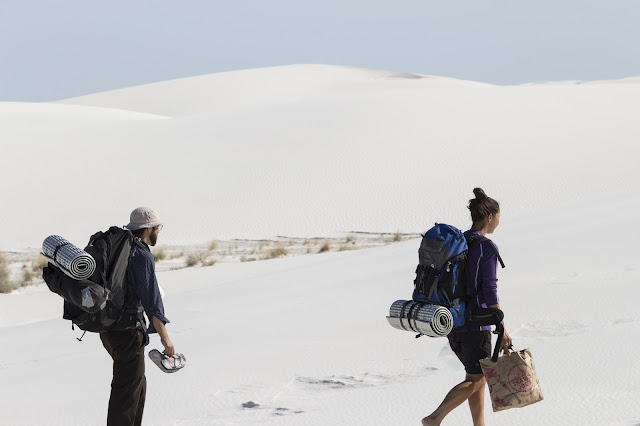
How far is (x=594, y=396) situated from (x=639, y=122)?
82.4 ft

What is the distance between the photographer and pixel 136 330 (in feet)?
15.9

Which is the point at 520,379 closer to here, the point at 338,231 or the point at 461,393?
the point at 461,393

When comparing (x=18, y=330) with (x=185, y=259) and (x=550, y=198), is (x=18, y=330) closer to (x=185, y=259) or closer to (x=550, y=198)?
(x=185, y=259)

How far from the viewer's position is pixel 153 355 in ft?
15.5

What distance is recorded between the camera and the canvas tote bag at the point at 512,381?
14.9 feet

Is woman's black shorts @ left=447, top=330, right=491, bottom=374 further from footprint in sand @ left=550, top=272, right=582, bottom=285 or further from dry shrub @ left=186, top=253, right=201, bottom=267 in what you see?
dry shrub @ left=186, top=253, right=201, bottom=267

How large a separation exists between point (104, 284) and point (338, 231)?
1706 cm

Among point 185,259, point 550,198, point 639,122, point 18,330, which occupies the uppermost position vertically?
point 639,122

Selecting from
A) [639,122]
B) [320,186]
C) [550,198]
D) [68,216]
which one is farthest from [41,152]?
[639,122]

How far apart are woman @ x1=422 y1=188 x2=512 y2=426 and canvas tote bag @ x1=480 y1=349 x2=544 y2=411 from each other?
4.4 inches

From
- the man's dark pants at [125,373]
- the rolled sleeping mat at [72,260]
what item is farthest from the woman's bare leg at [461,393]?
the rolled sleeping mat at [72,260]

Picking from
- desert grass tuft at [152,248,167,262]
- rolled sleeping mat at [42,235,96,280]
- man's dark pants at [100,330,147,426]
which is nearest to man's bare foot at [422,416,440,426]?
man's dark pants at [100,330,147,426]

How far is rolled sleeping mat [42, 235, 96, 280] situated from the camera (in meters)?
4.45

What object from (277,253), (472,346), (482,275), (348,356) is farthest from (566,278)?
(277,253)
